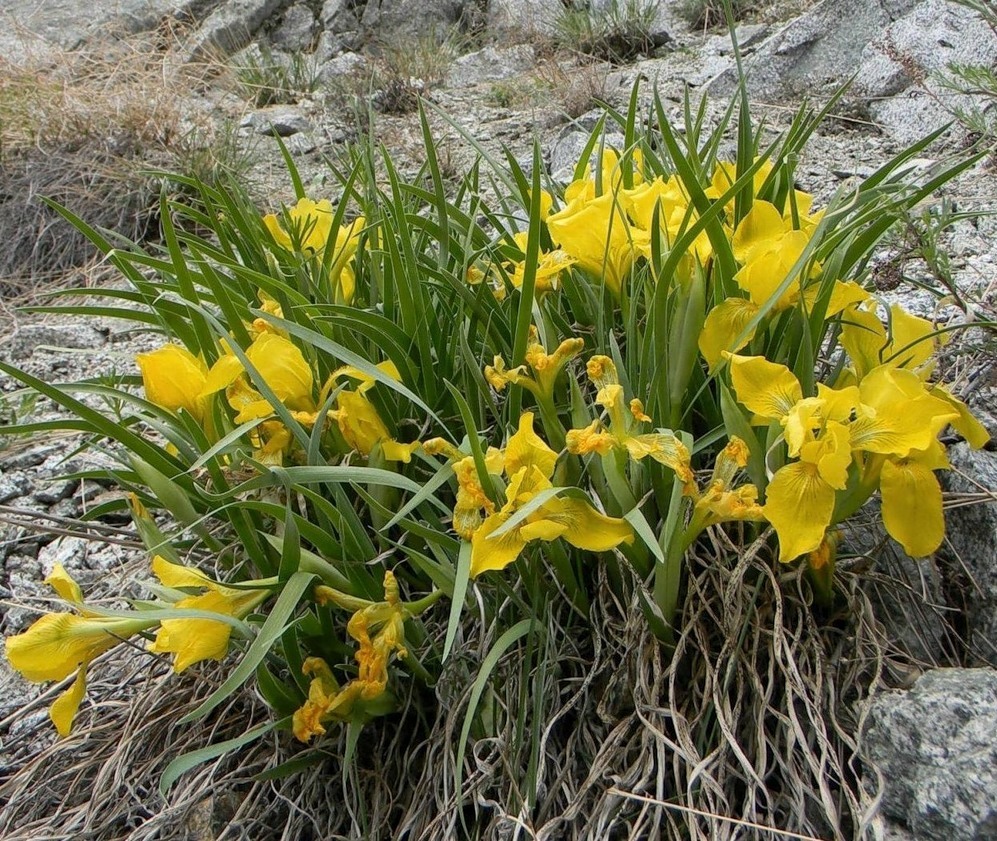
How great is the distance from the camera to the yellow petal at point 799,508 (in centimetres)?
82

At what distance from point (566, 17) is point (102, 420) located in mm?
4439

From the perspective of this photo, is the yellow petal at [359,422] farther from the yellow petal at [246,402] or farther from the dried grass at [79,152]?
the dried grass at [79,152]

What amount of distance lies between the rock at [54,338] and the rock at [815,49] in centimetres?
227

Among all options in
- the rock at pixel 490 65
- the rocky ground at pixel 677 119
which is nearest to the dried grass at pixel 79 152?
the rocky ground at pixel 677 119

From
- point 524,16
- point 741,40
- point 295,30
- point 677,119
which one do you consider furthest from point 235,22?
point 677,119

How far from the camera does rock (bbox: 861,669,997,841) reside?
0.74 meters

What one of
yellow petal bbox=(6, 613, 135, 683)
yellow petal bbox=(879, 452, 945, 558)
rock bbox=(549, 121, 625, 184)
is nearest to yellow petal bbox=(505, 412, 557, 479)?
yellow petal bbox=(879, 452, 945, 558)

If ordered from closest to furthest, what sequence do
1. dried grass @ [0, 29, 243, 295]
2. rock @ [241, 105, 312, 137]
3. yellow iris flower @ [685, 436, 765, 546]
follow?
yellow iris flower @ [685, 436, 765, 546]
dried grass @ [0, 29, 243, 295]
rock @ [241, 105, 312, 137]

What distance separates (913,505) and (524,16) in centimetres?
545

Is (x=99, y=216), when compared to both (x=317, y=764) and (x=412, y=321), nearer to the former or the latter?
(x=412, y=321)

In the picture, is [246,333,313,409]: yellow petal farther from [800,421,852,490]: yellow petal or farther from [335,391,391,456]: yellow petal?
[800,421,852,490]: yellow petal

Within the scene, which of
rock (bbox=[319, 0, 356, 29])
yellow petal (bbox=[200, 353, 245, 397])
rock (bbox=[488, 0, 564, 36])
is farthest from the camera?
rock (bbox=[319, 0, 356, 29])

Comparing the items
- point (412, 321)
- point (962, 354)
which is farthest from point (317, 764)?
point (962, 354)

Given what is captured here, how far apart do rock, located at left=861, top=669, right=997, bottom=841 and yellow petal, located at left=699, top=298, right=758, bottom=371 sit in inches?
15.7
